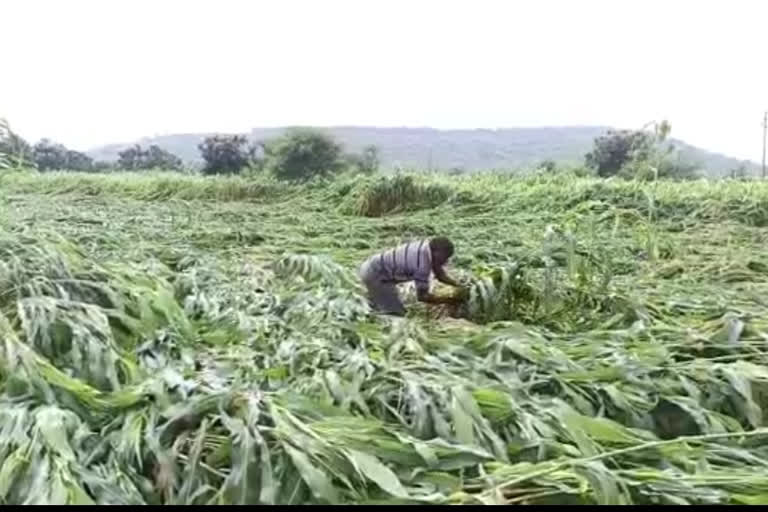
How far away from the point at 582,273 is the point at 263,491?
7.28 feet

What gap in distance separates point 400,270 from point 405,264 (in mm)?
32

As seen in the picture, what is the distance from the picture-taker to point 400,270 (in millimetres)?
3602

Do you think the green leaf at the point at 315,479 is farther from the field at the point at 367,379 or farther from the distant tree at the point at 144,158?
the distant tree at the point at 144,158

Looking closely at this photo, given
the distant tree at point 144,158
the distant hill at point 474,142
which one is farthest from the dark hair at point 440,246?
the distant tree at point 144,158

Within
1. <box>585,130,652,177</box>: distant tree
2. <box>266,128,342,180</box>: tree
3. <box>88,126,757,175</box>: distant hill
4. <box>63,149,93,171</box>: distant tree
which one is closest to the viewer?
<box>585,130,652,177</box>: distant tree

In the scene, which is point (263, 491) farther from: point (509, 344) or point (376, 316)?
point (376, 316)

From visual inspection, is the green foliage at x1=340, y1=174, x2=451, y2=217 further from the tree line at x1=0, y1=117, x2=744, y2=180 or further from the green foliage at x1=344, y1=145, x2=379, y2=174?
the green foliage at x1=344, y1=145, x2=379, y2=174

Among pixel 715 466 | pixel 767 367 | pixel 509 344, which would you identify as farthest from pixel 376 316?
pixel 715 466

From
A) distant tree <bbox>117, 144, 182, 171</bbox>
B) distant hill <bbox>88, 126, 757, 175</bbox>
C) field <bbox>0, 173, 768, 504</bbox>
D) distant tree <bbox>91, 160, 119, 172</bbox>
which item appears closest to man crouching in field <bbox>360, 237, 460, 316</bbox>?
field <bbox>0, 173, 768, 504</bbox>

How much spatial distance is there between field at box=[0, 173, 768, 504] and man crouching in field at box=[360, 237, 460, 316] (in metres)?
0.12

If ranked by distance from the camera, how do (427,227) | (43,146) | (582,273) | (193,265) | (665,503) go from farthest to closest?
(43,146) → (427,227) → (193,265) → (582,273) → (665,503)

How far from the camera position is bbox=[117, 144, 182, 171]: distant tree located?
1645cm

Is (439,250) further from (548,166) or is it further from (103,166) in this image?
(103,166)

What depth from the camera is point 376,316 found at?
3248 mm
